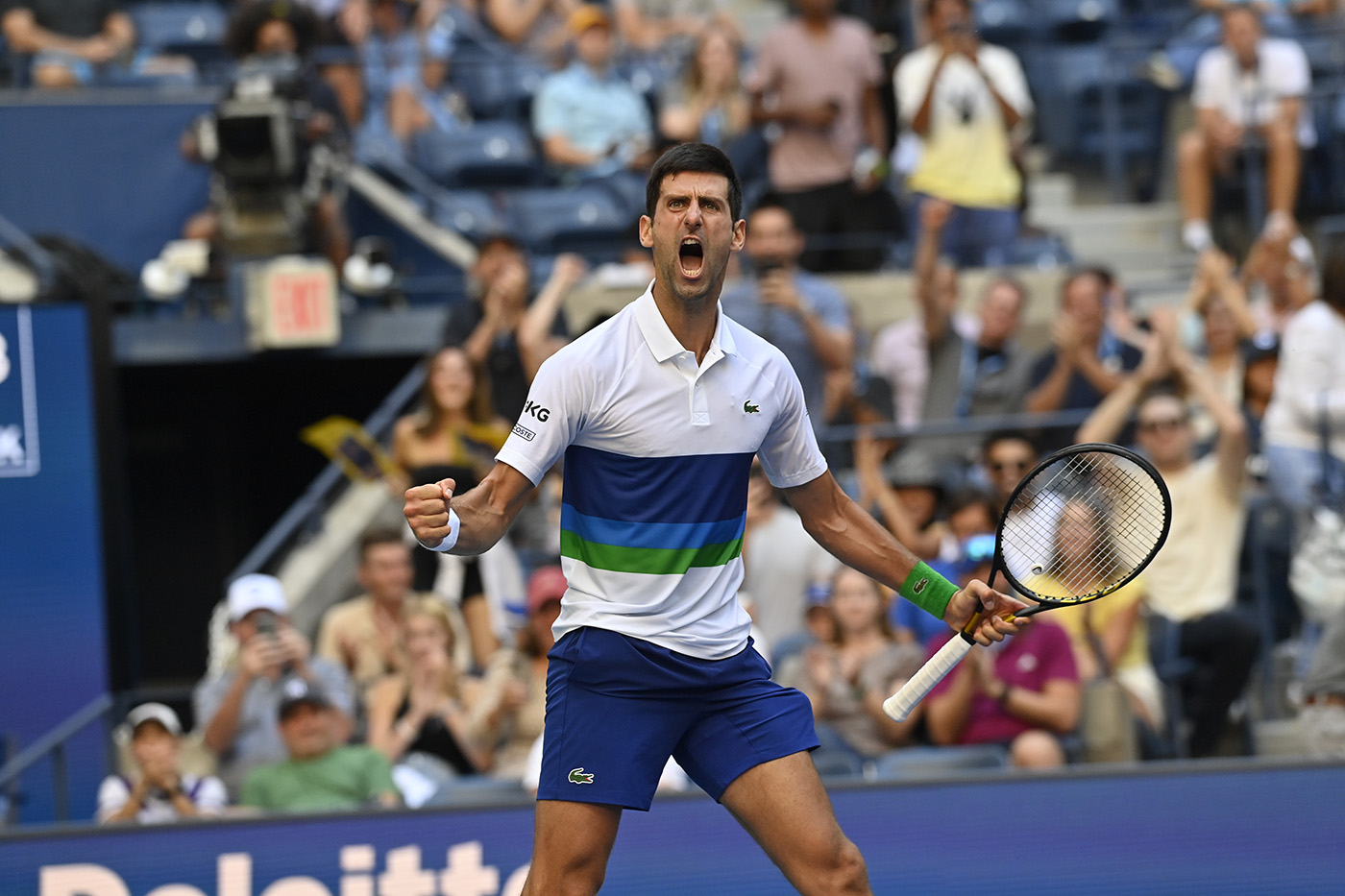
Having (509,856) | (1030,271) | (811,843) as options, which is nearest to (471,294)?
(1030,271)

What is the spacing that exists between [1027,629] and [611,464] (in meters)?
3.14

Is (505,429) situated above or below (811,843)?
above

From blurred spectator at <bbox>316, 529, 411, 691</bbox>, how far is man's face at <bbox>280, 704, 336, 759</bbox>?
76 cm

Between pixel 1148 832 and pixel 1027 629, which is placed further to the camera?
pixel 1027 629

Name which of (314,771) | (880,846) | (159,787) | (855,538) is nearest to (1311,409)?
(880,846)

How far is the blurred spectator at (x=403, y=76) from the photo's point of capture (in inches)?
443

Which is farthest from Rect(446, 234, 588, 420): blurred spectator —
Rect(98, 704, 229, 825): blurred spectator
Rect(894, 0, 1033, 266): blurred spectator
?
Rect(98, 704, 229, 825): blurred spectator

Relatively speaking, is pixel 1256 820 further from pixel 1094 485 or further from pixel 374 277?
pixel 374 277

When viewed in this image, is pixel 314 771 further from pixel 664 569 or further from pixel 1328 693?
pixel 1328 693

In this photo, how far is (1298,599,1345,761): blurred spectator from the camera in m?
6.59

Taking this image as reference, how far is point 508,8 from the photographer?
11.9 meters

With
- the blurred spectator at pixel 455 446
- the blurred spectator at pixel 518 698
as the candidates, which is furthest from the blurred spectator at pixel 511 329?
the blurred spectator at pixel 518 698

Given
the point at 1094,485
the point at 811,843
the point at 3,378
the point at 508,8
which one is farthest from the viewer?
the point at 508,8

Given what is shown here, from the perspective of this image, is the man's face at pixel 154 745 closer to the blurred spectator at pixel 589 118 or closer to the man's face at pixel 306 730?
the man's face at pixel 306 730
